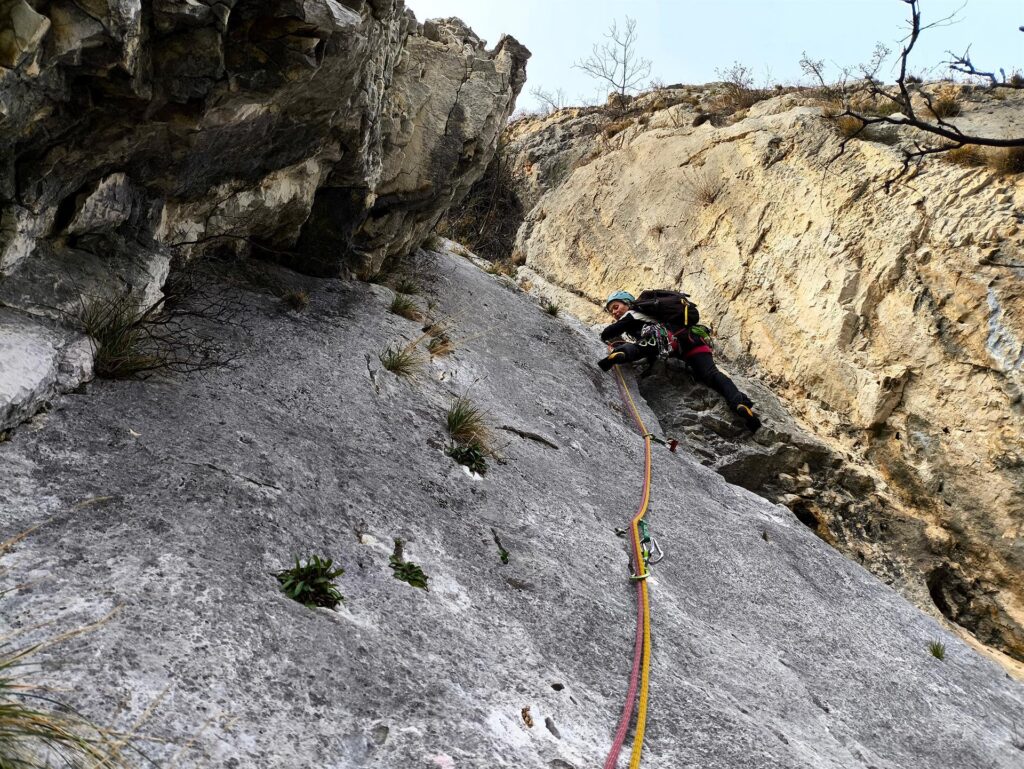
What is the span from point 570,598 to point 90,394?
2.68 metres

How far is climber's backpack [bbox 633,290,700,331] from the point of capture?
903 centimetres

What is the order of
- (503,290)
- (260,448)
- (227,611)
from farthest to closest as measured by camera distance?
(503,290)
(260,448)
(227,611)

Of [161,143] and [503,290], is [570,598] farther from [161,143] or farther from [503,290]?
[503,290]

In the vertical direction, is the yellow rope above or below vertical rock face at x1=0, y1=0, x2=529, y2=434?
below

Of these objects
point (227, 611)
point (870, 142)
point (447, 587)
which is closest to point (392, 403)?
point (447, 587)

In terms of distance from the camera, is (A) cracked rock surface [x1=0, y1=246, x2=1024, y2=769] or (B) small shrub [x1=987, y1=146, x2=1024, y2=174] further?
(B) small shrub [x1=987, y1=146, x2=1024, y2=174]

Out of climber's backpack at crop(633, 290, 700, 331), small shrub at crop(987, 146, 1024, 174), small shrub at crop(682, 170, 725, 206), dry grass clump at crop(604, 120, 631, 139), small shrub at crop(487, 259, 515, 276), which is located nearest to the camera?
small shrub at crop(987, 146, 1024, 174)

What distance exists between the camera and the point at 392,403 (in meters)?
5.11

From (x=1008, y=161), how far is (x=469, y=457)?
751cm

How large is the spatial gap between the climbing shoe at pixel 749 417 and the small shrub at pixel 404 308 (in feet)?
12.6

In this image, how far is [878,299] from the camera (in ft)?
29.2

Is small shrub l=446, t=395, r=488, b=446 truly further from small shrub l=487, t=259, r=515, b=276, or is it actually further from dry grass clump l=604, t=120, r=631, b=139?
dry grass clump l=604, t=120, r=631, b=139

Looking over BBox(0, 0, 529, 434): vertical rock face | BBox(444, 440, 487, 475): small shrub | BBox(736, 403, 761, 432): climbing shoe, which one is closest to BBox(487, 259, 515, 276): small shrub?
BBox(0, 0, 529, 434): vertical rock face

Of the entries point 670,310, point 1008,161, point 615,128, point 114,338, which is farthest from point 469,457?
point 615,128
